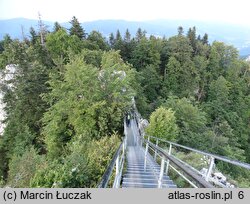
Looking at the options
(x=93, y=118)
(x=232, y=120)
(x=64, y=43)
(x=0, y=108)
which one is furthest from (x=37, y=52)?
(x=232, y=120)

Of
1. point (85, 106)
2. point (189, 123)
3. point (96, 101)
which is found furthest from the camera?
point (189, 123)

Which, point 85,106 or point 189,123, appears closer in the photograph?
point 85,106

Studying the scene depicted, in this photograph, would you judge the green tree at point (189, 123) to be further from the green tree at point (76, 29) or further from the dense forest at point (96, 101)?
the green tree at point (76, 29)

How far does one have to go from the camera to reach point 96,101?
54.9 feet

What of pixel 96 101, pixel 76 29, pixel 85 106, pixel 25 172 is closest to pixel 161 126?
pixel 96 101

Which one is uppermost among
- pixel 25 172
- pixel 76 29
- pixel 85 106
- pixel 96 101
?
pixel 76 29

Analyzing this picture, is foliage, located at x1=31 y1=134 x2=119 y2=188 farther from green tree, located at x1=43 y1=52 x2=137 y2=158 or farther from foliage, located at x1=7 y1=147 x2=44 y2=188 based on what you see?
green tree, located at x1=43 y1=52 x2=137 y2=158

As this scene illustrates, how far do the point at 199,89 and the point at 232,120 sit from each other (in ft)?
33.2

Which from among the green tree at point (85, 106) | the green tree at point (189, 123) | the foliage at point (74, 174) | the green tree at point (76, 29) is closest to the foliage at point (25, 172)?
the green tree at point (85, 106)

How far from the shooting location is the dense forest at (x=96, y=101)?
13.5 meters

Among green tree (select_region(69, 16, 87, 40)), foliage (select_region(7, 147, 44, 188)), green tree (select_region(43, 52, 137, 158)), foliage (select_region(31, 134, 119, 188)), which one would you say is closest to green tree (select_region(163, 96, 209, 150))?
green tree (select_region(43, 52, 137, 158))

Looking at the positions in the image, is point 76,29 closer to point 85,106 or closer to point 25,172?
point 85,106

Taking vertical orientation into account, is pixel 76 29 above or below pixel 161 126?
above

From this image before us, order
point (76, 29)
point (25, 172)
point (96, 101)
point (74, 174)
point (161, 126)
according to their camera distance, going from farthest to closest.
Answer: point (76, 29) < point (161, 126) < point (96, 101) < point (25, 172) < point (74, 174)
